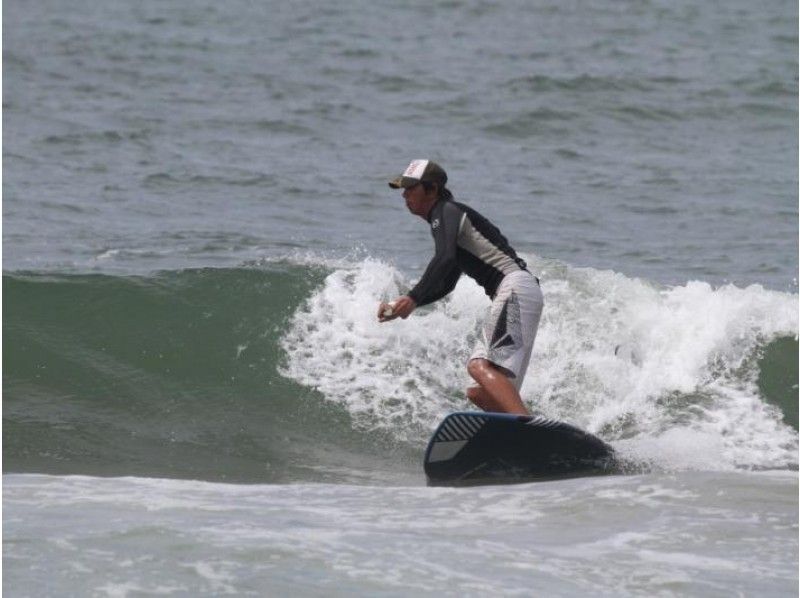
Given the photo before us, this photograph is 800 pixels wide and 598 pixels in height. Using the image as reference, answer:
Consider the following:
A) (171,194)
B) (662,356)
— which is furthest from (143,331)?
(171,194)

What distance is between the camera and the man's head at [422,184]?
846 cm

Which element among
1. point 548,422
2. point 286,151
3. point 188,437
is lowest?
point 188,437

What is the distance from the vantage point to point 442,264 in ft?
27.3

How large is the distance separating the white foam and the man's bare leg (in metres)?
1.33

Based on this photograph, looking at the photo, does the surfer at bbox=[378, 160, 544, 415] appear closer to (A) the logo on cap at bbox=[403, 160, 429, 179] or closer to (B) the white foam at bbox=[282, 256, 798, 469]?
(A) the logo on cap at bbox=[403, 160, 429, 179]

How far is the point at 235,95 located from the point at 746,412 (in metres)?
12.7

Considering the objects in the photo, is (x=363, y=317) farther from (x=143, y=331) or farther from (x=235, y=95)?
(x=235, y=95)

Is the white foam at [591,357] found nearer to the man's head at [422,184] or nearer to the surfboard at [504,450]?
the surfboard at [504,450]

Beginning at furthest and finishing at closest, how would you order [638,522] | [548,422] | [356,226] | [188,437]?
[356,226], [188,437], [548,422], [638,522]

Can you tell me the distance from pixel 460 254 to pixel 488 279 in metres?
0.22

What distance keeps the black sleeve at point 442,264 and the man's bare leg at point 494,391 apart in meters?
0.48

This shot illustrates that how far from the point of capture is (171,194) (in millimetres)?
16094

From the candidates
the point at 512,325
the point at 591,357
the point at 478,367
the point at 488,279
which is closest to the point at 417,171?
the point at 488,279

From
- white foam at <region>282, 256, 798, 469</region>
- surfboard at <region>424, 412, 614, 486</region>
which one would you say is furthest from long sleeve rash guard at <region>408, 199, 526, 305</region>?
white foam at <region>282, 256, 798, 469</region>
